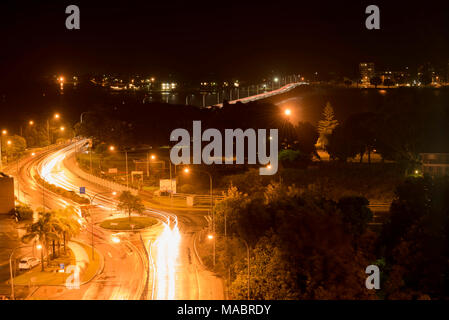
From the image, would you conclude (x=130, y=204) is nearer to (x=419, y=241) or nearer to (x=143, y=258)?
(x=143, y=258)

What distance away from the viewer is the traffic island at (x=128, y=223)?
56.0 ft

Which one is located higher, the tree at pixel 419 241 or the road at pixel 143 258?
the tree at pixel 419 241

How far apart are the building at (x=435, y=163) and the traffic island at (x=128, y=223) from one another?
1026cm

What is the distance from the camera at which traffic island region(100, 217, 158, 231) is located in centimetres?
1708

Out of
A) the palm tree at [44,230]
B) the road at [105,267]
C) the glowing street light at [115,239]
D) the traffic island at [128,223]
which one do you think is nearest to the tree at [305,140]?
the traffic island at [128,223]

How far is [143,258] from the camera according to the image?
14008mm

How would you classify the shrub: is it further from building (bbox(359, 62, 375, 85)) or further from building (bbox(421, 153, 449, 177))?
building (bbox(359, 62, 375, 85))

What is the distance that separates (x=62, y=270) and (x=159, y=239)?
3.53 m

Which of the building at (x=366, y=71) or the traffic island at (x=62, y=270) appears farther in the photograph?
the building at (x=366, y=71)

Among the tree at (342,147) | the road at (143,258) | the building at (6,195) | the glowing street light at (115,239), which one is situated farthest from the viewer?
the tree at (342,147)

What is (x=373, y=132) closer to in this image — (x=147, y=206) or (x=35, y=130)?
(x=147, y=206)

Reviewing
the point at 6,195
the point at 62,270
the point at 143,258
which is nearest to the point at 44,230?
the point at 62,270

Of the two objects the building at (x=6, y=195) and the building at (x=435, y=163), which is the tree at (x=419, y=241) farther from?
the building at (x=6, y=195)
